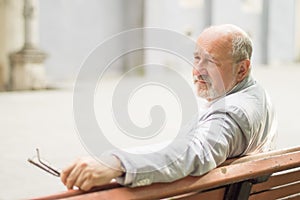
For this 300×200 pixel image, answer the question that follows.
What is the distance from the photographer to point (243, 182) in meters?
1.38

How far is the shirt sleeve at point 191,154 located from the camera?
1141 mm

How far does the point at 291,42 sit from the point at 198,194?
1498 centimetres

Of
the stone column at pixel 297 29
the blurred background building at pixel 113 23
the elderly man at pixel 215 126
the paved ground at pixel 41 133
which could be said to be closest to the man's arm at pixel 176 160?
the elderly man at pixel 215 126

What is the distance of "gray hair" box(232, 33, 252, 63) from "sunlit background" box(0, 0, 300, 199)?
1.93m


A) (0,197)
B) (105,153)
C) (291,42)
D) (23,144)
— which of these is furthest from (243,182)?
(291,42)

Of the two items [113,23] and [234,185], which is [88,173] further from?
[113,23]

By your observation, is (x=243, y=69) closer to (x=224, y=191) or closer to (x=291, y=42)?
(x=224, y=191)

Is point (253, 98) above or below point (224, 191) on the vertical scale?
above

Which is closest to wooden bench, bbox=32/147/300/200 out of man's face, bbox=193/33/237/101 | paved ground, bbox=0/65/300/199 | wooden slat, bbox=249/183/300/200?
wooden slat, bbox=249/183/300/200

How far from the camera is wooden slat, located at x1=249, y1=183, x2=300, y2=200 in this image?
1499 millimetres

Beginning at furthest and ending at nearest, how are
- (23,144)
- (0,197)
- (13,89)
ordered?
1. (13,89)
2. (23,144)
3. (0,197)

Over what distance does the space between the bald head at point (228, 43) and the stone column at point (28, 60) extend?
8.05 metres

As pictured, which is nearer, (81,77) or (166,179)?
(166,179)

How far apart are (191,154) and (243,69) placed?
0.37 meters
